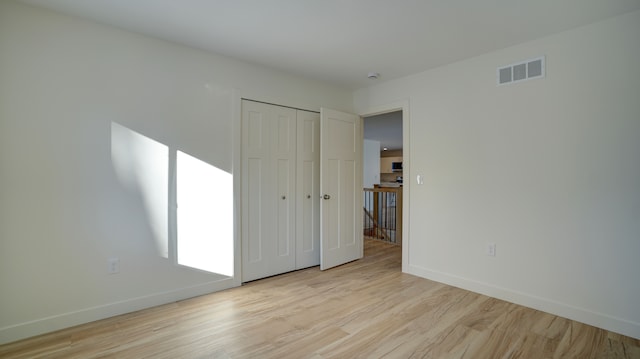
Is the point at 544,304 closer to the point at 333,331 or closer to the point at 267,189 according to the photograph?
the point at 333,331

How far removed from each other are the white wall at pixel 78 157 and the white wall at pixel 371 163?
755 centimetres

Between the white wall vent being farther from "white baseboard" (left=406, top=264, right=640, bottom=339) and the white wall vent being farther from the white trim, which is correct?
the white trim

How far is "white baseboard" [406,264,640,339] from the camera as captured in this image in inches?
90.1

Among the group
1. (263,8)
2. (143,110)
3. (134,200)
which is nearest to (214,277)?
(134,200)

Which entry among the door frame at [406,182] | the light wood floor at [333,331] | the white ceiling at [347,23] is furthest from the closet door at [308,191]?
the door frame at [406,182]

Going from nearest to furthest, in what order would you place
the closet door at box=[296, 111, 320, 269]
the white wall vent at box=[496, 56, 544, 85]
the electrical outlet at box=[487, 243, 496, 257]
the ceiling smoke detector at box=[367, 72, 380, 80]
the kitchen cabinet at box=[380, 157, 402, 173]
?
1. the white wall vent at box=[496, 56, 544, 85]
2. the electrical outlet at box=[487, 243, 496, 257]
3. the ceiling smoke detector at box=[367, 72, 380, 80]
4. the closet door at box=[296, 111, 320, 269]
5. the kitchen cabinet at box=[380, 157, 402, 173]

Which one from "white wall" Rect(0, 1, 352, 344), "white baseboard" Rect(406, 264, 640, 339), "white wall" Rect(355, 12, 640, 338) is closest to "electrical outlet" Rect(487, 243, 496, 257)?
"white wall" Rect(355, 12, 640, 338)

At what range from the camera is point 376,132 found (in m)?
8.23

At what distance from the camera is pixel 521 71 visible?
279 cm

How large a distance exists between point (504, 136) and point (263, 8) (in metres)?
2.49

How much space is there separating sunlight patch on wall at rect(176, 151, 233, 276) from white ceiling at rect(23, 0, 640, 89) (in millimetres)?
1162

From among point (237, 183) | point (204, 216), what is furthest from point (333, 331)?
point (237, 183)

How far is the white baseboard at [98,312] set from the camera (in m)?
2.14

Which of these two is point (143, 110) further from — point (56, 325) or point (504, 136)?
point (504, 136)
